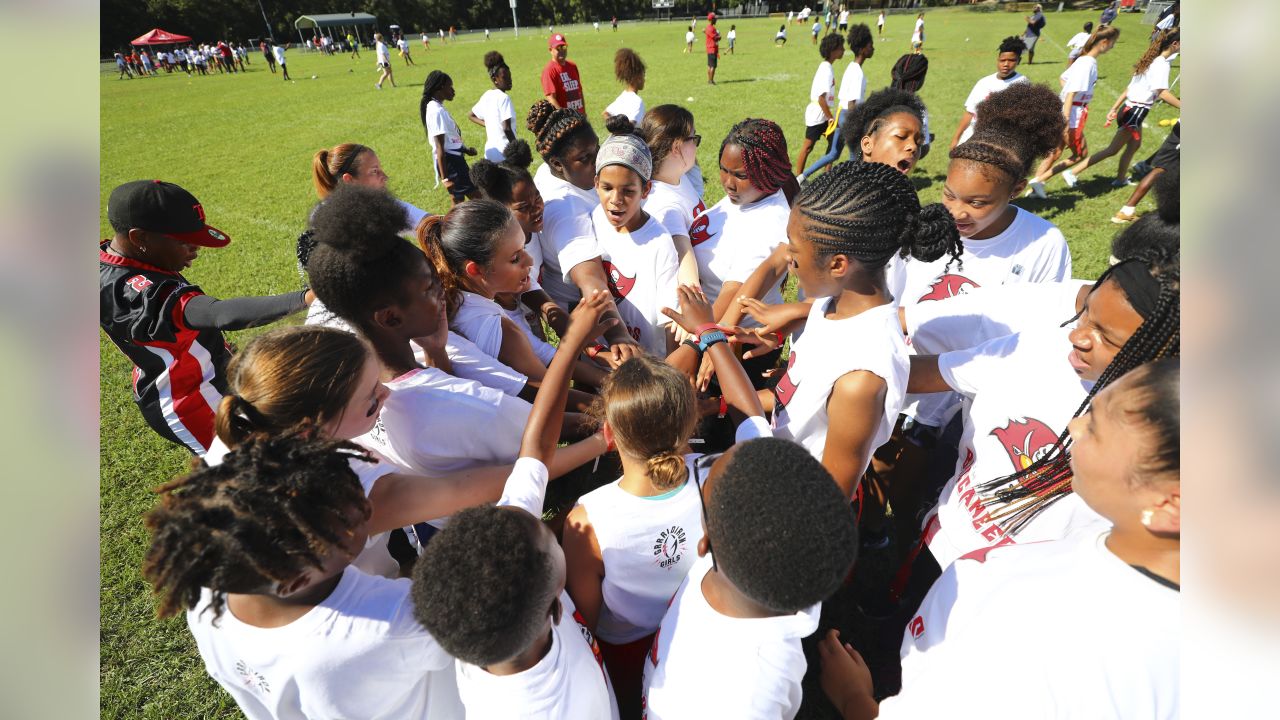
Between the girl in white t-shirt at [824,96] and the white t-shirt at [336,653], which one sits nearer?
the white t-shirt at [336,653]

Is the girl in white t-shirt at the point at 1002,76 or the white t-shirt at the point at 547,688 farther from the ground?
the girl in white t-shirt at the point at 1002,76

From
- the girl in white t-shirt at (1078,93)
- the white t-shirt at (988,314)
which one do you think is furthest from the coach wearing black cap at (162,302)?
the girl in white t-shirt at (1078,93)

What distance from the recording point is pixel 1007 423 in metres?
2.00

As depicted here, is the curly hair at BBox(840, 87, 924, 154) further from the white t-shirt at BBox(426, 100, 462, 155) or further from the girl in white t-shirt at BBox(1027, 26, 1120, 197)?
the white t-shirt at BBox(426, 100, 462, 155)

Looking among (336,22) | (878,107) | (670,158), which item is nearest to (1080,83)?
(878,107)

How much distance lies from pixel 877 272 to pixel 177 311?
131 inches

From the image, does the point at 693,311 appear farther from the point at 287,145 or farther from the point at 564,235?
the point at 287,145

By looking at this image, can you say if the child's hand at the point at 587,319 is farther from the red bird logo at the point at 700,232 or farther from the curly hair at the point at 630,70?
the curly hair at the point at 630,70

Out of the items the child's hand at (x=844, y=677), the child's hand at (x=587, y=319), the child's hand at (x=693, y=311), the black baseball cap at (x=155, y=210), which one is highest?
the black baseball cap at (x=155, y=210)

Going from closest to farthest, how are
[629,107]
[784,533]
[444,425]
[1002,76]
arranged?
[784,533] → [444,425] → [629,107] → [1002,76]

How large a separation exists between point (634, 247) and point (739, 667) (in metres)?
2.39

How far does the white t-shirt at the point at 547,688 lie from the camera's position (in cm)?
138
